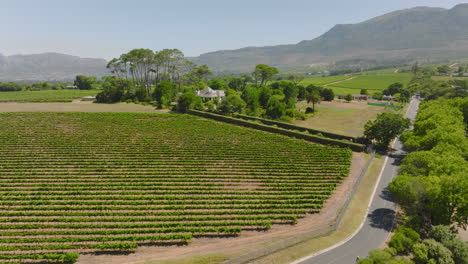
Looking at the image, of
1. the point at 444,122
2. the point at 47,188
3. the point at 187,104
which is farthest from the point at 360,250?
the point at 187,104

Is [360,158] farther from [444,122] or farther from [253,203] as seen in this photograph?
[253,203]

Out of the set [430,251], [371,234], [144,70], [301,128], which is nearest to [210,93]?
[144,70]

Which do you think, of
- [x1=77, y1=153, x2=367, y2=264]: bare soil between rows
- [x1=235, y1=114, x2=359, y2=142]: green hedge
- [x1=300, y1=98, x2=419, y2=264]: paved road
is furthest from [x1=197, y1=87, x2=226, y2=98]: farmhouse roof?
[x1=77, y1=153, x2=367, y2=264]: bare soil between rows

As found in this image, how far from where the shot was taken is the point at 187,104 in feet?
265

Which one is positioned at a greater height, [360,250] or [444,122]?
[444,122]

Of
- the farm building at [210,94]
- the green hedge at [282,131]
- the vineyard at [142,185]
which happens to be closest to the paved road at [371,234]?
the vineyard at [142,185]

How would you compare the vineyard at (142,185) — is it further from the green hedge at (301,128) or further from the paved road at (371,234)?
the paved road at (371,234)

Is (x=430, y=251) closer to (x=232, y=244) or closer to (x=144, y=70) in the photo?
(x=232, y=244)

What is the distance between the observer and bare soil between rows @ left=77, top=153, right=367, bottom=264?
2356cm

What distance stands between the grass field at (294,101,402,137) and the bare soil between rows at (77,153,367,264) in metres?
40.6

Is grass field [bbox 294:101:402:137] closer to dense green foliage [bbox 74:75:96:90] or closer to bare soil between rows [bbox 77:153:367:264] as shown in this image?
bare soil between rows [bbox 77:153:367:264]

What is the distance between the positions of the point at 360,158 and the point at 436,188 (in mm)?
23746

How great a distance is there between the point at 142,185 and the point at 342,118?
240ft

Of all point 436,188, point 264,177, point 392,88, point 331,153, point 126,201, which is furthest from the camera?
point 392,88
